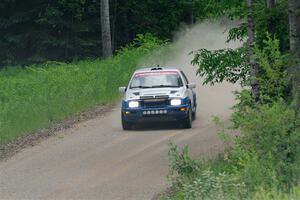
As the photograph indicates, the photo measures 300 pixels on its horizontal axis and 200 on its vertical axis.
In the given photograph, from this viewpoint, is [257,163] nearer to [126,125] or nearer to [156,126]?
[126,125]

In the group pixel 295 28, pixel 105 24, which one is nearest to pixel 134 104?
pixel 295 28

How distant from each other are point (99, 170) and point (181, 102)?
6506 mm

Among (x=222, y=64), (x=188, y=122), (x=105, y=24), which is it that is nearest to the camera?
(x=222, y=64)

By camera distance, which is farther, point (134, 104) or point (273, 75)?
point (134, 104)

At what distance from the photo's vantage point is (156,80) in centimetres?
2595

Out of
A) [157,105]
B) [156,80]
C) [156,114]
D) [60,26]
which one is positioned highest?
[60,26]

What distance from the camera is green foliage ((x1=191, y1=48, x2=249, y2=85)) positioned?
63.5ft

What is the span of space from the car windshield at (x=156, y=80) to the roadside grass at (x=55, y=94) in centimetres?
273

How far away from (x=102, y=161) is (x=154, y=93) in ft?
17.9

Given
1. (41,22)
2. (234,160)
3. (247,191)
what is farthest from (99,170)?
(41,22)

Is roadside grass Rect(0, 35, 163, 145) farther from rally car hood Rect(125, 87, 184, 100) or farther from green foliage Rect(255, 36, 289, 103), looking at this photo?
green foliage Rect(255, 36, 289, 103)

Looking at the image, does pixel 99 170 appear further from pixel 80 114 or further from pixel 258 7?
pixel 80 114

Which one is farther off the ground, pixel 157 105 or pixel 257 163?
pixel 257 163

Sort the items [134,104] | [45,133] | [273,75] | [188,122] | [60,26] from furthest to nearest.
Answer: [60,26] < [134,104] < [188,122] < [45,133] < [273,75]
